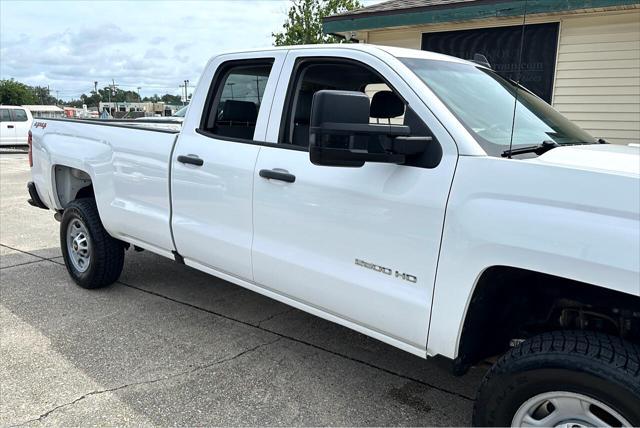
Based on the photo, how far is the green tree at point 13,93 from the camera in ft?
253

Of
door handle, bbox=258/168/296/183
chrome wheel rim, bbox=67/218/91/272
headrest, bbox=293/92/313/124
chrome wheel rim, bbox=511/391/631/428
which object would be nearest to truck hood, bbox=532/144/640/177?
chrome wheel rim, bbox=511/391/631/428

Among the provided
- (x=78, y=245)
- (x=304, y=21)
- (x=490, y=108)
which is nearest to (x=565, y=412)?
(x=490, y=108)

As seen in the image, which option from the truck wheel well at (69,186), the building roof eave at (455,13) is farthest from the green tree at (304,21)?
the truck wheel well at (69,186)

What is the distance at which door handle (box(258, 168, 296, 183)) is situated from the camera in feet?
10.0

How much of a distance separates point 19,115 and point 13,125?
1.68 feet

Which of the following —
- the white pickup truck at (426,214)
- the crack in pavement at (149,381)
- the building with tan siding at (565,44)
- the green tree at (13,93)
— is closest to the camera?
the white pickup truck at (426,214)

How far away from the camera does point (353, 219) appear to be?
2758 mm

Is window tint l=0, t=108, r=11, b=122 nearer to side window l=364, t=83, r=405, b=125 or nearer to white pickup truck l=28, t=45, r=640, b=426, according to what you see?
white pickup truck l=28, t=45, r=640, b=426

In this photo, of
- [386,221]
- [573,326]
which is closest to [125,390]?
[386,221]

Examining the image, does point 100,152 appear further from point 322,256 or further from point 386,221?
point 386,221

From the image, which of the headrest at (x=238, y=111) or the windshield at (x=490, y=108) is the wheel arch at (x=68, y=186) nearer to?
the headrest at (x=238, y=111)

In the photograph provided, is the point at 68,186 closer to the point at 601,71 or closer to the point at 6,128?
the point at 601,71

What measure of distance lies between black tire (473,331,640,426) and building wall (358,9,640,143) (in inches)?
275

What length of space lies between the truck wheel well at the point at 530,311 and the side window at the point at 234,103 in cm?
191
